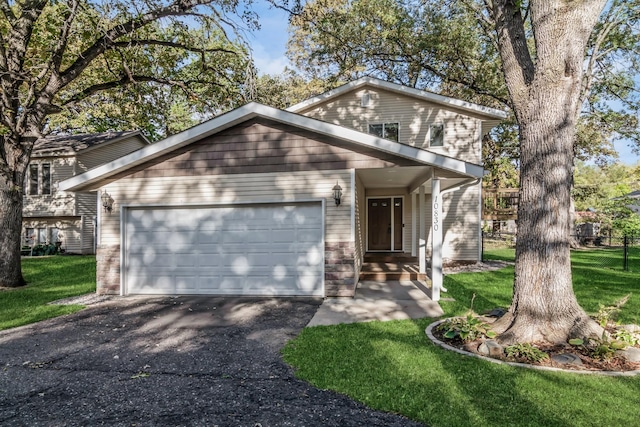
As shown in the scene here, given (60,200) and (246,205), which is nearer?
(246,205)

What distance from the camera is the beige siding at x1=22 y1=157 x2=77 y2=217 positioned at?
59.9ft

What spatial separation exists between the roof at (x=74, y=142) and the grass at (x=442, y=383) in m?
18.2

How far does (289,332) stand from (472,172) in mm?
4768

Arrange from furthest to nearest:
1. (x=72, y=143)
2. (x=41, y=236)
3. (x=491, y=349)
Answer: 1. (x=41, y=236)
2. (x=72, y=143)
3. (x=491, y=349)

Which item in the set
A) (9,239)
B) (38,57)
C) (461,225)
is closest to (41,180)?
(38,57)

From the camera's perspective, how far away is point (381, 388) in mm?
3605

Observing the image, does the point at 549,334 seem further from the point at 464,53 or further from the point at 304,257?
the point at 464,53

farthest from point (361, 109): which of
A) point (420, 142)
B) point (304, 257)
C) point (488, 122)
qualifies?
point (304, 257)

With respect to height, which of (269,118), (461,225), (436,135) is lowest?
(461,225)

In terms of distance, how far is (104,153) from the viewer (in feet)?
64.6

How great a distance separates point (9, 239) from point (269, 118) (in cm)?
804

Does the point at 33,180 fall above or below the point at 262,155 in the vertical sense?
above

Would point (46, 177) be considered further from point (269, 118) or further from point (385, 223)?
point (385, 223)

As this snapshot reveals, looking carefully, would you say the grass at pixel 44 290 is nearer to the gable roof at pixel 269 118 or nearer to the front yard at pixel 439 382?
the front yard at pixel 439 382
